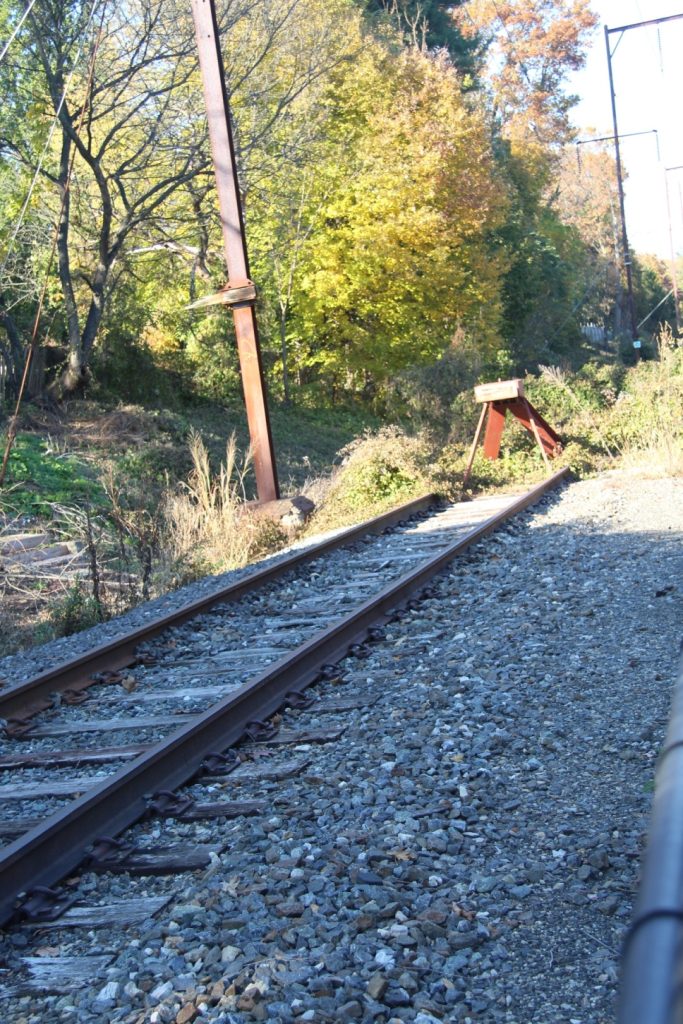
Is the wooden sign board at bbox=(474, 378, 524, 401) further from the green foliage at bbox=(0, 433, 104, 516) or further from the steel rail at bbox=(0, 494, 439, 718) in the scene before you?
the green foliage at bbox=(0, 433, 104, 516)

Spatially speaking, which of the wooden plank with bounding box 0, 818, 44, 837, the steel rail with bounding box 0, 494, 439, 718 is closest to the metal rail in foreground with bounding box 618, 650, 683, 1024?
the wooden plank with bounding box 0, 818, 44, 837

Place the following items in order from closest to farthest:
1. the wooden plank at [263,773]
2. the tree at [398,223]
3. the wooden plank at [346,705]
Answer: the wooden plank at [263,773]
the wooden plank at [346,705]
the tree at [398,223]

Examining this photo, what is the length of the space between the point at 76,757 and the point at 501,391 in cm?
1186

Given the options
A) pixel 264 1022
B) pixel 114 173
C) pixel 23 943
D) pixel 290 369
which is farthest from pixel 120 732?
pixel 290 369

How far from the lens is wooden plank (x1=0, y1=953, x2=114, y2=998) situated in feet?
10.9

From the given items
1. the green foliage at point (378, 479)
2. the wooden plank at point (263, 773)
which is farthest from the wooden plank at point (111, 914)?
the green foliage at point (378, 479)

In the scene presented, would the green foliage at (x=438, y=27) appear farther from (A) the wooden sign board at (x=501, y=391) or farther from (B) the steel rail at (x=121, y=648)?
(B) the steel rail at (x=121, y=648)

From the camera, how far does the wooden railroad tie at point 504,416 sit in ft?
53.6

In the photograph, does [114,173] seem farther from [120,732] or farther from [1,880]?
[1,880]

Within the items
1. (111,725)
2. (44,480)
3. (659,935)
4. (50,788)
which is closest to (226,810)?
(50,788)

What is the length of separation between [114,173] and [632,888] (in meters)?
23.9

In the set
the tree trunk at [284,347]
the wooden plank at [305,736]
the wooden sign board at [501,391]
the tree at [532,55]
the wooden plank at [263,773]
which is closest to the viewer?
the wooden plank at [263,773]

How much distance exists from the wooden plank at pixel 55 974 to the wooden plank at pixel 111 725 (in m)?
2.41

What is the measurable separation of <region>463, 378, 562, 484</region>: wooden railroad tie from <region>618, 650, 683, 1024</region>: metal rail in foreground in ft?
47.9
